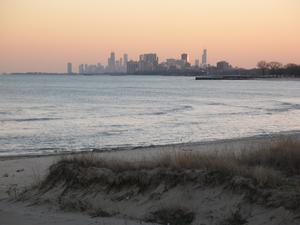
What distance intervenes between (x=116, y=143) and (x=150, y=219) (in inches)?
620

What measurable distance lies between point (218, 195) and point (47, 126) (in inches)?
941

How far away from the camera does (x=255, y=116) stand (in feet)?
133

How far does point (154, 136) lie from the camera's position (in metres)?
27.0

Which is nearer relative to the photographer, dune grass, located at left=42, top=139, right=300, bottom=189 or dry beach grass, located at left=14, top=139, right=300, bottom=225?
dry beach grass, located at left=14, top=139, right=300, bottom=225

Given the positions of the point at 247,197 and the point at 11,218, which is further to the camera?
the point at 11,218

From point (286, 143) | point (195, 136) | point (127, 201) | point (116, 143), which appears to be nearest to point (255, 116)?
point (195, 136)

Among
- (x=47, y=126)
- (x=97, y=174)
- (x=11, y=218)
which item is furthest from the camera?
(x=47, y=126)

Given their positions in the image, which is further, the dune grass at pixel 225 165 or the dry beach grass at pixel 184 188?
the dune grass at pixel 225 165

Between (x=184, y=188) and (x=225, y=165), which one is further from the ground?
(x=225, y=165)

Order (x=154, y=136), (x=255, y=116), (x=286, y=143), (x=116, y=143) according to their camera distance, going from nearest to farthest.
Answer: (x=286, y=143)
(x=116, y=143)
(x=154, y=136)
(x=255, y=116)

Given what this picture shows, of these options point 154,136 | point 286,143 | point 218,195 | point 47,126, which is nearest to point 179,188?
point 218,195

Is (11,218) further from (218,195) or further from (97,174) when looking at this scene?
(218,195)

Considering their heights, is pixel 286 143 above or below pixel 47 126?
above

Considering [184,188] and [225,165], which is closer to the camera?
[184,188]
